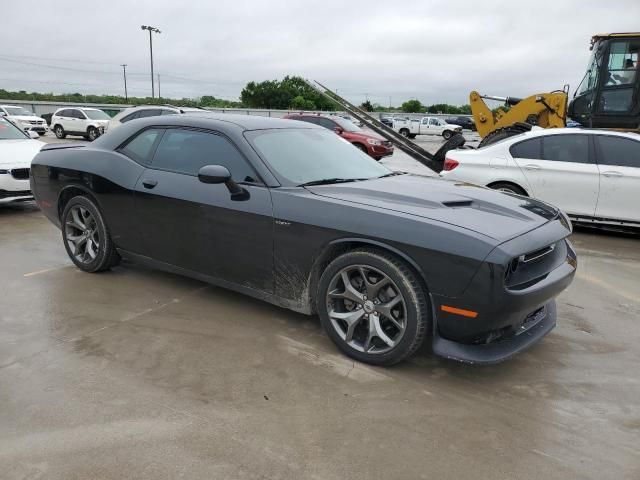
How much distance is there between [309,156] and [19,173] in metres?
5.33

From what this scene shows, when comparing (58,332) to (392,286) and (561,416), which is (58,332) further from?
(561,416)

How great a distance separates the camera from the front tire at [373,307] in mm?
3025

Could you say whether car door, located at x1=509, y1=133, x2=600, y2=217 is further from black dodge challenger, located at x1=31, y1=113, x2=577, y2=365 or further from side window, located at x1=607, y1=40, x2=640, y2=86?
side window, located at x1=607, y1=40, x2=640, y2=86

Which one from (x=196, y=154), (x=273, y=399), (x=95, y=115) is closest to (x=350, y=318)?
(x=273, y=399)

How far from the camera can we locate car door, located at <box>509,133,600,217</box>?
690 cm

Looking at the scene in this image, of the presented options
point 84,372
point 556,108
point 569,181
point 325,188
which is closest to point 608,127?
point 556,108

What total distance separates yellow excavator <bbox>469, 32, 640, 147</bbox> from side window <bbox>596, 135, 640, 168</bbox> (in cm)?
336

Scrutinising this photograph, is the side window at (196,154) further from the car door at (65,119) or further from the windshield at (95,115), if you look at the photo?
the car door at (65,119)

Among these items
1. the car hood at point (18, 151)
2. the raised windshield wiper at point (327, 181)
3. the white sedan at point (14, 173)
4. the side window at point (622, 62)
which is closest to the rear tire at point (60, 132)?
the car hood at point (18, 151)

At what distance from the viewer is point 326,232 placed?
10.9 ft

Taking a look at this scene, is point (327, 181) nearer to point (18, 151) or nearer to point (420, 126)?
point (18, 151)

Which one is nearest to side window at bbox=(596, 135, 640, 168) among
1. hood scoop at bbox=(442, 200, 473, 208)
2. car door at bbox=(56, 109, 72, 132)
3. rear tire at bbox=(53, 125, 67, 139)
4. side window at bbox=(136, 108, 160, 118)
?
hood scoop at bbox=(442, 200, 473, 208)

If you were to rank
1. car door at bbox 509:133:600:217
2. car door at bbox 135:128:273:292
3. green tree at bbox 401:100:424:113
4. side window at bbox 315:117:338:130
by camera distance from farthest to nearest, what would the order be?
green tree at bbox 401:100:424:113 → side window at bbox 315:117:338:130 → car door at bbox 509:133:600:217 → car door at bbox 135:128:273:292

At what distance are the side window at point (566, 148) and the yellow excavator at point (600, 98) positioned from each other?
120 inches
